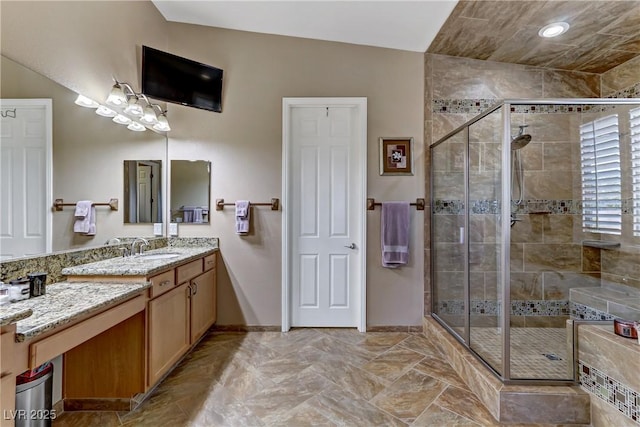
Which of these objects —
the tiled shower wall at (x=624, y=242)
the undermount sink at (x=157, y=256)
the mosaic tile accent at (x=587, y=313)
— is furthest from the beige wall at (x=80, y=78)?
the tiled shower wall at (x=624, y=242)

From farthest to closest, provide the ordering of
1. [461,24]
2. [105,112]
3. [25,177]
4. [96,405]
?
[461,24]
[105,112]
[96,405]
[25,177]

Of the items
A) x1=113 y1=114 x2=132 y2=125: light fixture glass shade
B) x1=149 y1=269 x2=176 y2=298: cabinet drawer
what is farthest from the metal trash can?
x1=113 y1=114 x2=132 y2=125: light fixture glass shade

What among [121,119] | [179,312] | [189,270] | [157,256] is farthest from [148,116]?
[179,312]

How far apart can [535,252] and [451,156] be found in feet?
4.14

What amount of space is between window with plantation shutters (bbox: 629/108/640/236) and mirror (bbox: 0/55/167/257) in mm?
4425

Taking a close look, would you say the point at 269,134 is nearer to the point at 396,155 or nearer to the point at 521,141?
the point at 396,155

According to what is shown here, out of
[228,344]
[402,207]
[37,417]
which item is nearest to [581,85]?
[402,207]

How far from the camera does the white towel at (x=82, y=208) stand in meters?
1.98

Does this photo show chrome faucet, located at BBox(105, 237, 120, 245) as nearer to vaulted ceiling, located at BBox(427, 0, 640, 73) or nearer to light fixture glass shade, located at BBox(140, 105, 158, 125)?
light fixture glass shade, located at BBox(140, 105, 158, 125)

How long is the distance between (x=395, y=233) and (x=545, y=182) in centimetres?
154

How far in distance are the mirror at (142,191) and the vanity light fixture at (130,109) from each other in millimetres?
335

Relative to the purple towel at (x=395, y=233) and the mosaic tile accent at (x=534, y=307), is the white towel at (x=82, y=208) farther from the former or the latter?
the mosaic tile accent at (x=534, y=307)

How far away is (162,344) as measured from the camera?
202 centimetres

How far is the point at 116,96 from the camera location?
2234mm
